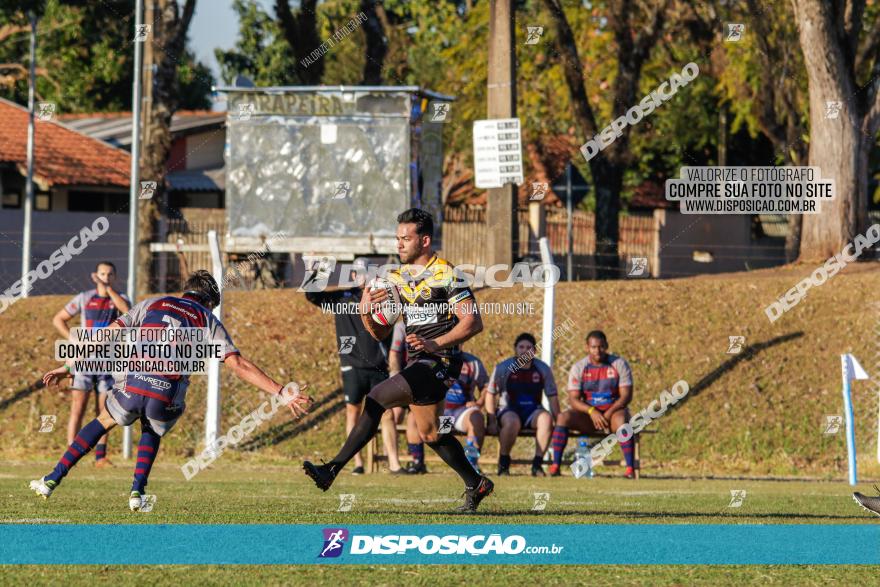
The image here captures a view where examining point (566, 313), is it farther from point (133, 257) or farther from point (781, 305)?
point (133, 257)

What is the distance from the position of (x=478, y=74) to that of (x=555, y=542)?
29687 millimetres

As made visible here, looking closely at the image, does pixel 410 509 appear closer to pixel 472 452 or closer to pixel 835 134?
pixel 472 452

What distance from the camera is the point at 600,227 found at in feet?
97.5

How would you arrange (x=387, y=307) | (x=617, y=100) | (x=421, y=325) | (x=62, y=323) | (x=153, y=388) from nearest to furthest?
(x=387, y=307)
(x=421, y=325)
(x=153, y=388)
(x=62, y=323)
(x=617, y=100)

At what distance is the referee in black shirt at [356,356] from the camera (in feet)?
55.0

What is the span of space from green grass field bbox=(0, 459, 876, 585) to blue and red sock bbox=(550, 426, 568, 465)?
1.50ft

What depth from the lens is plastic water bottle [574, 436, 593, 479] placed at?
55.7ft

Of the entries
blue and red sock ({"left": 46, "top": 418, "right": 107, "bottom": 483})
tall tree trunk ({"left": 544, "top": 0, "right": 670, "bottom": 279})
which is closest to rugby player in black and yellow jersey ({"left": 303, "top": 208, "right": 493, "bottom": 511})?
blue and red sock ({"left": 46, "top": 418, "right": 107, "bottom": 483})

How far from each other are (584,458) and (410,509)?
6623mm

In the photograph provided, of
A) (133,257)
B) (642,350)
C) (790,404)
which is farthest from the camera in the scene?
(642,350)

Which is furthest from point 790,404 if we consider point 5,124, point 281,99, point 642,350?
point 5,124

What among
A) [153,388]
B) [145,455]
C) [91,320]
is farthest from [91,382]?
[153,388]

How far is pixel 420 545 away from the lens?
7719 millimetres

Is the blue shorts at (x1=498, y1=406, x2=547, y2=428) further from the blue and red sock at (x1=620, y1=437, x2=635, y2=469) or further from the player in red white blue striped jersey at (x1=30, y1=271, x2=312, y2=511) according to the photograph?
the player in red white blue striped jersey at (x1=30, y1=271, x2=312, y2=511)
